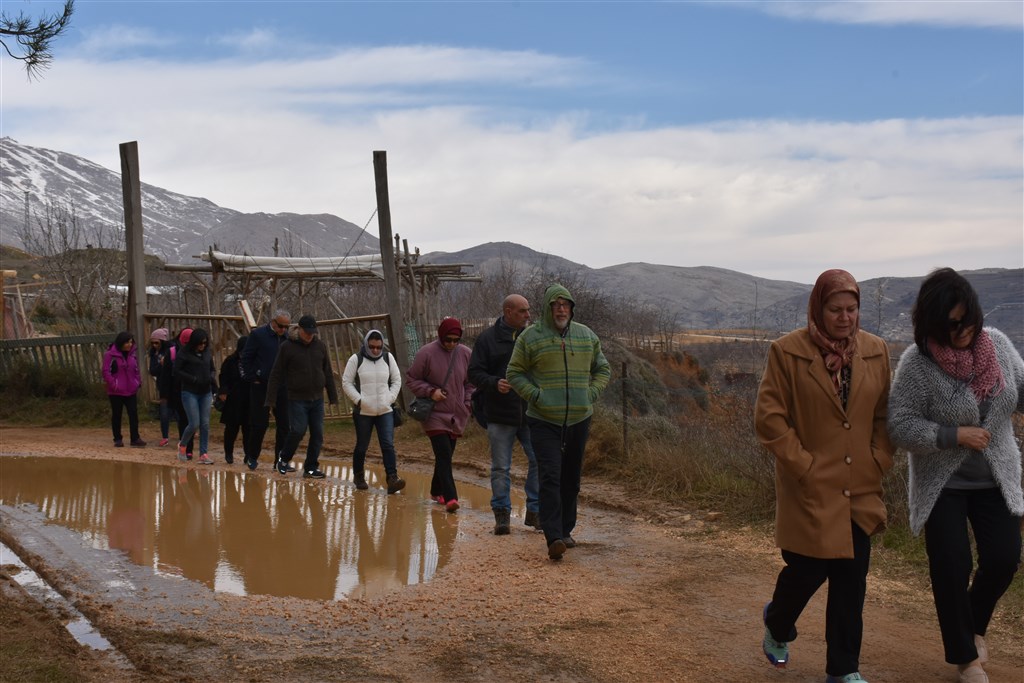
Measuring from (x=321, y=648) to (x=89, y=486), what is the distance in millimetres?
7338

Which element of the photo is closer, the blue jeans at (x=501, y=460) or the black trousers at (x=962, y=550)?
the black trousers at (x=962, y=550)

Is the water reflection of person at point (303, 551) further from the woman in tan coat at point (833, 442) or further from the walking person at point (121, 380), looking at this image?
the walking person at point (121, 380)

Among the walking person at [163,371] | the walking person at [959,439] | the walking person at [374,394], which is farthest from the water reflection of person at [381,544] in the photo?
the walking person at [163,371]

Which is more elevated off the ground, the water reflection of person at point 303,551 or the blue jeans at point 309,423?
the blue jeans at point 309,423

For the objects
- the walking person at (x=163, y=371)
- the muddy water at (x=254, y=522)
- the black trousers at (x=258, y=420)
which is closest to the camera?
the muddy water at (x=254, y=522)

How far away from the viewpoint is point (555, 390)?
348 inches

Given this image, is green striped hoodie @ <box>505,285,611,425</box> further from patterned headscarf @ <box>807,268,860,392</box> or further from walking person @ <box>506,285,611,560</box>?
patterned headscarf @ <box>807,268,860,392</box>

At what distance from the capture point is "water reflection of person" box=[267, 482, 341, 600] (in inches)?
316

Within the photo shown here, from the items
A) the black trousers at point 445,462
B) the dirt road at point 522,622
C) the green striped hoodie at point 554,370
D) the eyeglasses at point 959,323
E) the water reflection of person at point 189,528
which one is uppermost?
the eyeglasses at point 959,323

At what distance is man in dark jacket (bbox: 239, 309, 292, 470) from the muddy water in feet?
1.96

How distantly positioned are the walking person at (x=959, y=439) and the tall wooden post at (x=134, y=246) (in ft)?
57.0

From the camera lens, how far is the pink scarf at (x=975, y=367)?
561 cm

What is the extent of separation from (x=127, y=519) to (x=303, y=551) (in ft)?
7.83

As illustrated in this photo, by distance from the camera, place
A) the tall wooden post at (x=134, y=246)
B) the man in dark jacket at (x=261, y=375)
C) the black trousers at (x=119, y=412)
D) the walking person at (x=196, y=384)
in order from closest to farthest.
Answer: the man in dark jacket at (x=261, y=375), the walking person at (x=196, y=384), the black trousers at (x=119, y=412), the tall wooden post at (x=134, y=246)
